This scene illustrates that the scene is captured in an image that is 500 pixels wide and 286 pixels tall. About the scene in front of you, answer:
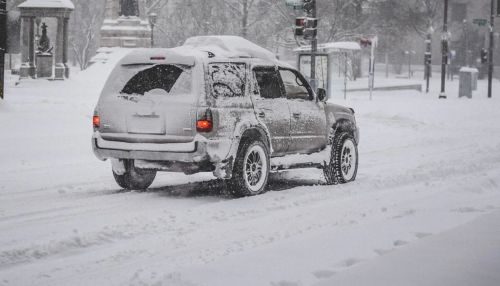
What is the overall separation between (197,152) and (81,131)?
830 cm

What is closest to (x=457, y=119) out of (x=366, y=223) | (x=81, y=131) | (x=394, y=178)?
(x=81, y=131)

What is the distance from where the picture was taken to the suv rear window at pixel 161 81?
954 centimetres

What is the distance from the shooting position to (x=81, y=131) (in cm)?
1709

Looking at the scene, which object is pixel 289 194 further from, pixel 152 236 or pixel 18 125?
pixel 18 125

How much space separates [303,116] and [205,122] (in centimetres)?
207

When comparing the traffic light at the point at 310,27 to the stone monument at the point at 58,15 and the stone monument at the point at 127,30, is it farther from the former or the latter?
the stone monument at the point at 127,30

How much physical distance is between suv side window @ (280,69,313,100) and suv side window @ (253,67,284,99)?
19 cm

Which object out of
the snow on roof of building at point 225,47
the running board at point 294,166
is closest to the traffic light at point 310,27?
the snow on roof of building at point 225,47

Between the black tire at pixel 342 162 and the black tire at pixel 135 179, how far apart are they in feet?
8.14

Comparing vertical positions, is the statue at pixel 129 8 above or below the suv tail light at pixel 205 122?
above

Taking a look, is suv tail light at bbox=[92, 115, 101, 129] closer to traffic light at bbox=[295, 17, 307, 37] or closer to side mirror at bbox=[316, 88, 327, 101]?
side mirror at bbox=[316, 88, 327, 101]

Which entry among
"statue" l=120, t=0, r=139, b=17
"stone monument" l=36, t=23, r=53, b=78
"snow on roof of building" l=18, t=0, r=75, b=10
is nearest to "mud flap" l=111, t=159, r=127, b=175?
"stone monument" l=36, t=23, r=53, b=78

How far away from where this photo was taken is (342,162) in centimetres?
1167

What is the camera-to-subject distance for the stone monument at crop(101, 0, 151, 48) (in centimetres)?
4162
